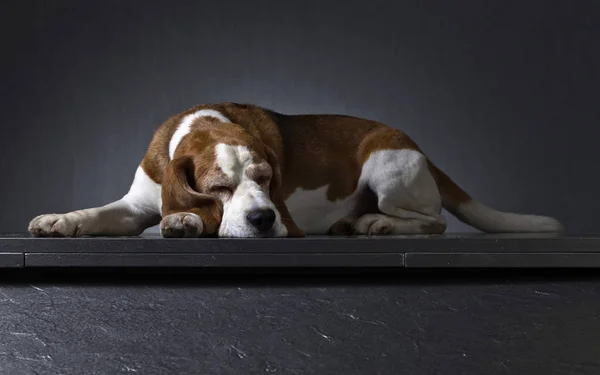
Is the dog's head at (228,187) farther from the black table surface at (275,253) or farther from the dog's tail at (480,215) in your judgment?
the dog's tail at (480,215)

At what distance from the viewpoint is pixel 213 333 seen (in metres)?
2.15

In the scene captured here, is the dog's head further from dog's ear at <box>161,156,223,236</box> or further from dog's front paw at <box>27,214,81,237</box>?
dog's front paw at <box>27,214,81,237</box>

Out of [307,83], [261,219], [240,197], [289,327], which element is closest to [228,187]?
[240,197]

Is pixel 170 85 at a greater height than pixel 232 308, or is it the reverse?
pixel 170 85

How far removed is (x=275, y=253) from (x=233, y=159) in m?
0.49

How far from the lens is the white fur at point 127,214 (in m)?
2.75

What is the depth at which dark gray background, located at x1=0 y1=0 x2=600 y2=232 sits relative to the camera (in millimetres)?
4613

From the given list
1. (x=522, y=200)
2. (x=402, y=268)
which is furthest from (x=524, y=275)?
(x=522, y=200)

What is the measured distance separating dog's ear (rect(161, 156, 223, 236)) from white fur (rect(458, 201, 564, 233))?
4.16ft

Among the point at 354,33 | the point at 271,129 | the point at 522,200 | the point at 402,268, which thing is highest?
the point at 354,33

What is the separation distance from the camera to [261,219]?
Answer: 246cm

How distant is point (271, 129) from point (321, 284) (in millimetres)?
1038

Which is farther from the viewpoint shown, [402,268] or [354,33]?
[354,33]

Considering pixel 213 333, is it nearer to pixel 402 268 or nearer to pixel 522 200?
pixel 402 268
